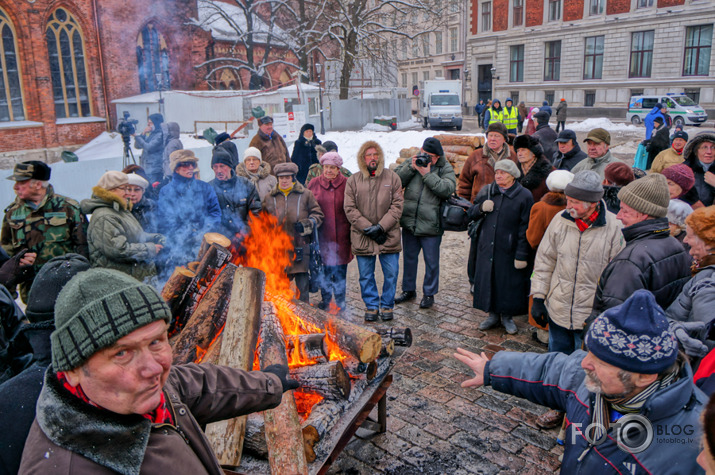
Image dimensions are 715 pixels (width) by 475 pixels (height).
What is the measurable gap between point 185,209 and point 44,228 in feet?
5.08

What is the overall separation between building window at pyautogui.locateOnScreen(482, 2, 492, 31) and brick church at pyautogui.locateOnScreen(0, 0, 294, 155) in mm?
27773

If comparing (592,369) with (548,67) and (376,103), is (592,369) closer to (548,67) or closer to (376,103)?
(376,103)

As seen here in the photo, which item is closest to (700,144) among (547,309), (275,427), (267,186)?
(547,309)

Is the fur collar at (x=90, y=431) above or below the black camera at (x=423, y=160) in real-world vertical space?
below

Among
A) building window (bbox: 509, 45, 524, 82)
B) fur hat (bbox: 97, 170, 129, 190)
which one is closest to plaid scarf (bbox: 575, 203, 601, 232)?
fur hat (bbox: 97, 170, 129, 190)

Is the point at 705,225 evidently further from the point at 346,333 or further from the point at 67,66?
the point at 67,66

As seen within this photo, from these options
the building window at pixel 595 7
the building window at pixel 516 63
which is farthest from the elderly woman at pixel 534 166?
the building window at pixel 516 63

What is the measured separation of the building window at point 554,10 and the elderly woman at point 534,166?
39.7 metres

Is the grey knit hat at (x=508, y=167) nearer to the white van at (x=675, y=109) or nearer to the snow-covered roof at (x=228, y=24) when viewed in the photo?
the snow-covered roof at (x=228, y=24)

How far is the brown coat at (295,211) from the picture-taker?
6230 mm

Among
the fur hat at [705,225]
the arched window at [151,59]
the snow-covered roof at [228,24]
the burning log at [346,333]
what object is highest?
A: the snow-covered roof at [228,24]

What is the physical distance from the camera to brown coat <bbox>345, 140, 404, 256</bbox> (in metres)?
6.30

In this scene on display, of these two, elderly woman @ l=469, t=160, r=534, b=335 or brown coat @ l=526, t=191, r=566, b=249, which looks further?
elderly woman @ l=469, t=160, r=534, b=335

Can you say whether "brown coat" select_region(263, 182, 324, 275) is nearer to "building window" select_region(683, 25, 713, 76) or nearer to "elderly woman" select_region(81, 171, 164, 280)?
"elderly woman" select_region(81, 171, 164, 280)
